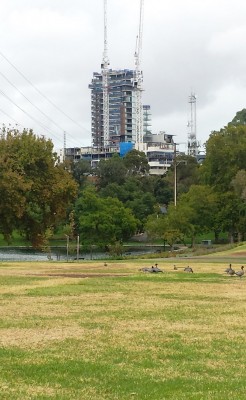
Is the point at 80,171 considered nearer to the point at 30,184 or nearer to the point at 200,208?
the point at 200,208

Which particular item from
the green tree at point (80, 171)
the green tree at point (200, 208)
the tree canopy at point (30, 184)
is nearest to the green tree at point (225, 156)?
the green tree at point (200, 208)

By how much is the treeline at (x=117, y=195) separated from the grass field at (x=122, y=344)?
3133cm

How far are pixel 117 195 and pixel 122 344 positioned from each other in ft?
295

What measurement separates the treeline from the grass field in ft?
103

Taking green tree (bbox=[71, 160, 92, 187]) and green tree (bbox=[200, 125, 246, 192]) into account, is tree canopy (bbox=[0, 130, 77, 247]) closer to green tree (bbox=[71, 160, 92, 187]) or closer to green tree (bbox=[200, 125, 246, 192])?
green tree (bbox=[200, 125, 246, 192])

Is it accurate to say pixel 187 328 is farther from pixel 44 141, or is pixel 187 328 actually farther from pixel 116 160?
pixel 116 160

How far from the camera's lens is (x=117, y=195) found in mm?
104000

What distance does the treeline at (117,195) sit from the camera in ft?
188

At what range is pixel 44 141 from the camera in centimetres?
5947

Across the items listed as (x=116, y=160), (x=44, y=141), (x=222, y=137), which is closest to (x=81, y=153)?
(x=116, y=160)

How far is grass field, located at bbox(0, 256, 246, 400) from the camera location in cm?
1037

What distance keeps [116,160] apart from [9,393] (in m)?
108

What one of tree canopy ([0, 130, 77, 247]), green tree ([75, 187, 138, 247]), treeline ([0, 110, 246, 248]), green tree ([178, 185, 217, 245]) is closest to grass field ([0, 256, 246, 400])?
tree canopy ([0, 130, 77, 247])

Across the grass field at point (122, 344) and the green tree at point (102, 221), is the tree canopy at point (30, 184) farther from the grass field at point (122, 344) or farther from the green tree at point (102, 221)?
the grass field at point (122, 344)
